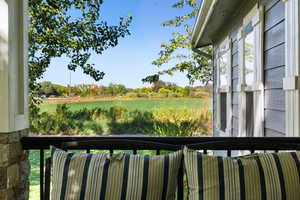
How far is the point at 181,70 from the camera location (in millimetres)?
5094

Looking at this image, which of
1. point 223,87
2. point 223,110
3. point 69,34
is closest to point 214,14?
point 223,87

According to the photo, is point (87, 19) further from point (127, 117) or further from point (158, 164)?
point (158, 164)

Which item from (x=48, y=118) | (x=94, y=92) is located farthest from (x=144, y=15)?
(x=48, y=118)

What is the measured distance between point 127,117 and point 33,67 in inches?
72.0

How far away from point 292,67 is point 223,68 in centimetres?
315

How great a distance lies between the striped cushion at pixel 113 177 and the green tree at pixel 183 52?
3585mm

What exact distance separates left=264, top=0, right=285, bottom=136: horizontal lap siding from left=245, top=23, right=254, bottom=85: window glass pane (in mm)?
432

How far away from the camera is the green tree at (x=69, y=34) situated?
16.0ft

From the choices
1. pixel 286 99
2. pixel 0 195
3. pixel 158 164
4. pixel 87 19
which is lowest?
pixel 0 195

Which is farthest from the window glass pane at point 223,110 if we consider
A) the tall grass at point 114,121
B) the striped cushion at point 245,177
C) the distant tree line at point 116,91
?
the striped cushion at point 245,177

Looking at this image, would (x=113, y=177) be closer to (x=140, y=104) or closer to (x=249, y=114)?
(x=249, y=114)

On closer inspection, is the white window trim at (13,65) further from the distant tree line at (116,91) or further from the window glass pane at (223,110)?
the window glass pane at (223,110)

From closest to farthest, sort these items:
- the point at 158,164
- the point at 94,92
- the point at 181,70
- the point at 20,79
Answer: the point at 158,164 → the point at 20,79 → the point at 94,92 → the point at 181,70

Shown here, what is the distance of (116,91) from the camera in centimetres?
479
